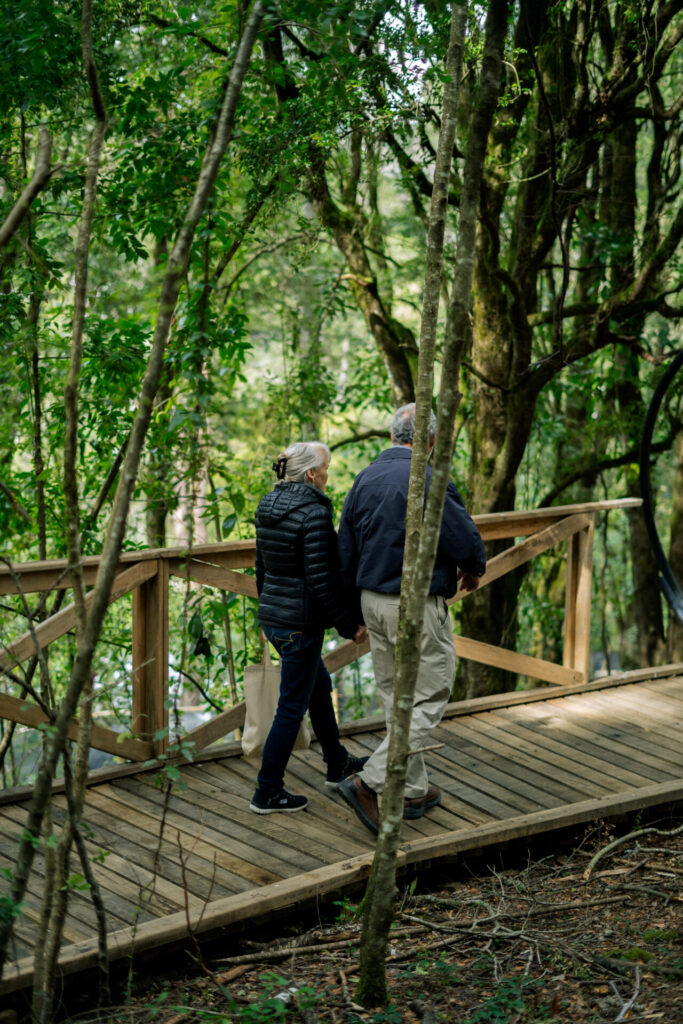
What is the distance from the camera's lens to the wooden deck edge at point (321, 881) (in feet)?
10.1

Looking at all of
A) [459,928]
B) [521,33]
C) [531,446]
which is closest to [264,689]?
[459,928]

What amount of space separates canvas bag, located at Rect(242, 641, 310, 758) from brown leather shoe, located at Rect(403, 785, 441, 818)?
0.73 metres

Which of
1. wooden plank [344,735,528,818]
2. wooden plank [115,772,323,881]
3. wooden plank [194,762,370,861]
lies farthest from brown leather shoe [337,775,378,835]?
wooden plank [344,735,528,818]

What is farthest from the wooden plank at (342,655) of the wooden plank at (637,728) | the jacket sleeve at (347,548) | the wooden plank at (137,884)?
the wooden plank at (137,884)

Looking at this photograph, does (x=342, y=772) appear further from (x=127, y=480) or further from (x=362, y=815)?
(x=127, y=480)

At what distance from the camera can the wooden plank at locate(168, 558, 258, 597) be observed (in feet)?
15.5

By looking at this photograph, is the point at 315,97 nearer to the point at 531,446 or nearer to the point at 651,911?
the point at 651,911

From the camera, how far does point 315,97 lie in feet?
19.8

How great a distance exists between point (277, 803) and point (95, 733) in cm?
88

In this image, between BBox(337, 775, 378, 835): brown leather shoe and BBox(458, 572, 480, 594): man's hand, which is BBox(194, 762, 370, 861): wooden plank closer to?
BBox(337, 775, 378, 835): brown leather shoe

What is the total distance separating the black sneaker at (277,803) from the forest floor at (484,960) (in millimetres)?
660

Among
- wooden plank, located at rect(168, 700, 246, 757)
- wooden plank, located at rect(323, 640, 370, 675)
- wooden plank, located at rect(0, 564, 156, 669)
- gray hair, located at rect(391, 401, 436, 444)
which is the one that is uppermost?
gray hair, located at rect(391, 401, 436, 444)

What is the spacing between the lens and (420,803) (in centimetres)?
441

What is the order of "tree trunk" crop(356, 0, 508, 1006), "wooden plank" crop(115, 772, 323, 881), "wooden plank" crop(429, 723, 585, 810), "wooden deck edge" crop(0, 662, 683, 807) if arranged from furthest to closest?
"wooden plank" crop(429, 723, 585, 810), "wooden deck edge" crop(0, 662, 683, 807), "wooden plank" crop(115, 772, 323, 881), "tree trunk" crop(356, 0, 508, 1006)
